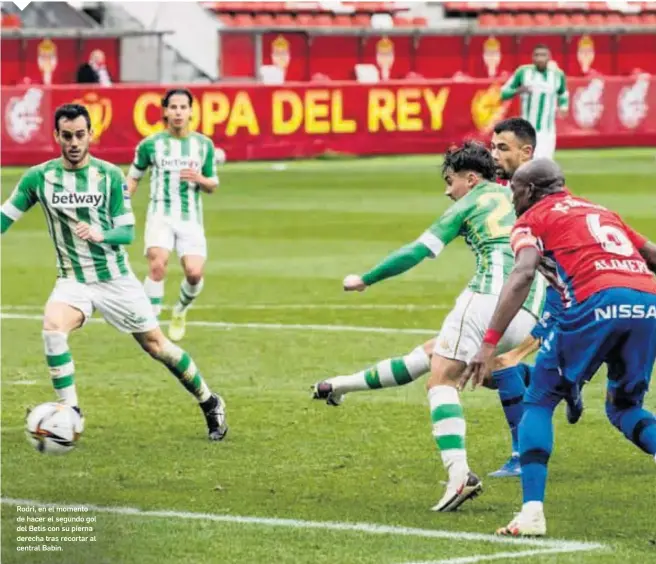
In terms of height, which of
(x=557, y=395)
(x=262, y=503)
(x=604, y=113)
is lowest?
(x=604, y=113)

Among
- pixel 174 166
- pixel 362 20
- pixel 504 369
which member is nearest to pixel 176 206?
pixel 174 166

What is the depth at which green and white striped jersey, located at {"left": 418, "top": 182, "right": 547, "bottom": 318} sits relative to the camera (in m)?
9.23

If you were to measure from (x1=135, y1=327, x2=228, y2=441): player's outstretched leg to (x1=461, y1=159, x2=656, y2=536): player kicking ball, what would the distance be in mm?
3033

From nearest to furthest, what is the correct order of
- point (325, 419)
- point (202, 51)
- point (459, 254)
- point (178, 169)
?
point (325, 419) < point (178, 169) < point (459, 254) < point (202, 51)

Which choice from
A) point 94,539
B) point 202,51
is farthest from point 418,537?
point 202,51

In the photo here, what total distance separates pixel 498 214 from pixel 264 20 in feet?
116

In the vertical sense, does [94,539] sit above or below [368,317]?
above

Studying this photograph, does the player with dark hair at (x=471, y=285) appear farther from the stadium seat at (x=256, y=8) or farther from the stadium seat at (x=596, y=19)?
the stadium seat at (x=596, y=19)

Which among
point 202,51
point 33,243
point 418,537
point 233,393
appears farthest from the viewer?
point 202,51

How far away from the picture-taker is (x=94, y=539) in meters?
8.31

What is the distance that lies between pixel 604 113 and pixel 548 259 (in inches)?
1194

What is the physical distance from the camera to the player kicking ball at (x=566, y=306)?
324 inches

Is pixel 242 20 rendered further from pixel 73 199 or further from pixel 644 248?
pixel 644 248

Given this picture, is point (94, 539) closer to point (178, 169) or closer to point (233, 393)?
point (233, 393)
